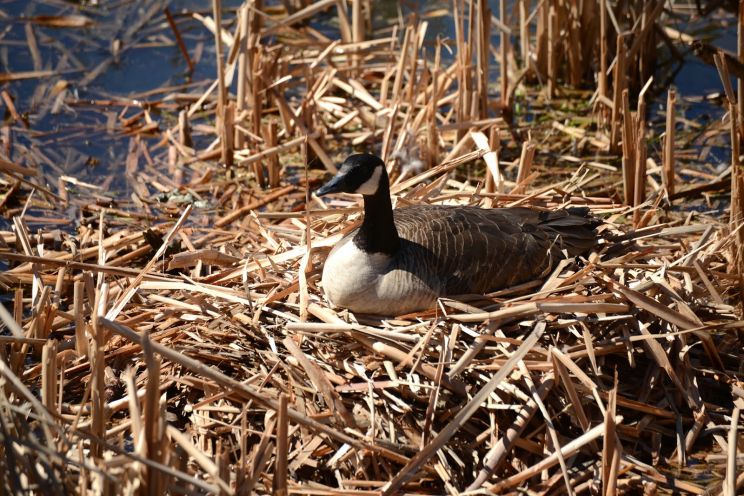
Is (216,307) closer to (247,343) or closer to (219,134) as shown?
(247,343)

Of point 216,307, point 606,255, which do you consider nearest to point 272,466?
point 216,307

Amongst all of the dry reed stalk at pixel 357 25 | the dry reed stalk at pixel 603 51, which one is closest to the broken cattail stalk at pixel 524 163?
the dry reed stalk at pixel 603 51

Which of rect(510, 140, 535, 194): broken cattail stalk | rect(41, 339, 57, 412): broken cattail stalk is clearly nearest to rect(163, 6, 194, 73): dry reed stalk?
rect(510, 140, 535, 194): broken cattail stalk

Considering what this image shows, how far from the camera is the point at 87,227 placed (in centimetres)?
643

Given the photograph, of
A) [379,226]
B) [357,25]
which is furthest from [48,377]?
[357,25]

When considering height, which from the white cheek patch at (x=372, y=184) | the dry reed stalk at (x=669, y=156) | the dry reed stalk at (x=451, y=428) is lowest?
the dry reed stalk at (x=451, y=428)

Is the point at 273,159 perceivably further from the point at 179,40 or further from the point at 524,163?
the point at 179,40

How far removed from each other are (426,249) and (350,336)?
2.10ft

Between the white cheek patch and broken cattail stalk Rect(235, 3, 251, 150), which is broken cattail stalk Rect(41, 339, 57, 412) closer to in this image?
the white cheek patch

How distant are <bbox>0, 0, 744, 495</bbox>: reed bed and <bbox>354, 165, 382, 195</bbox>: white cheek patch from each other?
537 millimetres

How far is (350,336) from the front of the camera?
15.1ft

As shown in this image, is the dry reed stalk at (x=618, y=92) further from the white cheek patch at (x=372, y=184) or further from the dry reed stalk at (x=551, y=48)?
the white cheek patch at (x=372, y=184)

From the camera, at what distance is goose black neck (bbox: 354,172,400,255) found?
465cm

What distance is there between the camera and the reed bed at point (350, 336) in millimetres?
3852
